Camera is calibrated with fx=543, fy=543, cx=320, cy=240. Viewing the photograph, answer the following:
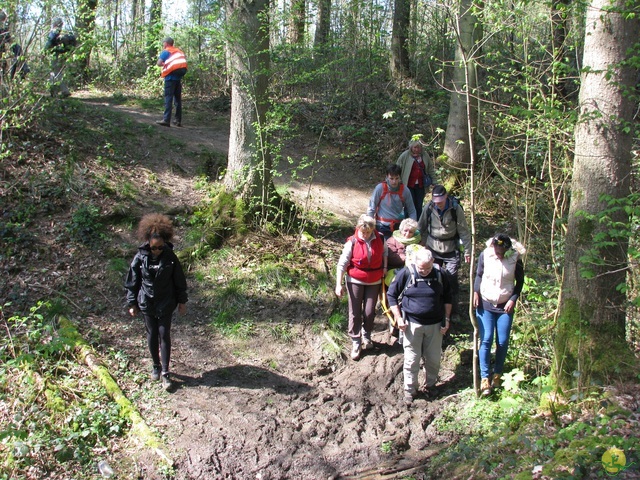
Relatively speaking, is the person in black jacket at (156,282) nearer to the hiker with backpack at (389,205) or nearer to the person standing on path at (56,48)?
the hiker with backpack at (389,205)

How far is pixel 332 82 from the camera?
15.2 m

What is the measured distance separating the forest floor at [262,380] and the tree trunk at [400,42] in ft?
26.4

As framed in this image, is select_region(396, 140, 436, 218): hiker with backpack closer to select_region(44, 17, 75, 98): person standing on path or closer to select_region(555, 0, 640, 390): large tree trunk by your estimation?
select_region(555, 0, 640, 390): large tree trunk

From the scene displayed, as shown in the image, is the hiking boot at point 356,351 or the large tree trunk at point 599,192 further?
the hiking boot at point 356,351

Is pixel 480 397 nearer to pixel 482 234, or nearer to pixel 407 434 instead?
pixel 407 434

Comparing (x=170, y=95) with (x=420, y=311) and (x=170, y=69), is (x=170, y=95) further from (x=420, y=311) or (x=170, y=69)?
(x=420, y=311)

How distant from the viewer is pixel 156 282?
590 cm

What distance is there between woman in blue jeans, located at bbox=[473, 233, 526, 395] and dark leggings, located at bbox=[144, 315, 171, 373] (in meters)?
3.46

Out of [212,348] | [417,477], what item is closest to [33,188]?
[212,348]

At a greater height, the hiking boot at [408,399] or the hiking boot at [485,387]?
the hiking boot at [485,387]

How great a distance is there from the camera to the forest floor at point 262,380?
5.32 metres

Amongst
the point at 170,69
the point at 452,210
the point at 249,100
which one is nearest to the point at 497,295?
the point at 452,210

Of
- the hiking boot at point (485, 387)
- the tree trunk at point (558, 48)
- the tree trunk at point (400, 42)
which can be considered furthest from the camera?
the tree trunk at point (400, 42)

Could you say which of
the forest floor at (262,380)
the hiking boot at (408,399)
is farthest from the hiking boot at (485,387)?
the hiking boot at (408,399)
